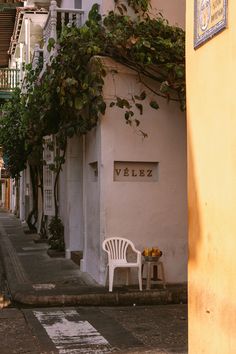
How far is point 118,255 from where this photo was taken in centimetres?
1019

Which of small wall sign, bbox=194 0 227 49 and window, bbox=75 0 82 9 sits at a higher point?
window, bbox=75 0 82 9

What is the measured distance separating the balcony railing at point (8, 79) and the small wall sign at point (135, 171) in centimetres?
1439

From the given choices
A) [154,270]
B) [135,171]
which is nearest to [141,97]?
[135,171]

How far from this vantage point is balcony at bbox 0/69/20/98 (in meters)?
23.9

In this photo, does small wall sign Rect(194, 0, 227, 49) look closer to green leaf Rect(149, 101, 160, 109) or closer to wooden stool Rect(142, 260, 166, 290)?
green leaf Rect(149, 101, 160, 109)

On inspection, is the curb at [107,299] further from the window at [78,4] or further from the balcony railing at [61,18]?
the window at [78,4]

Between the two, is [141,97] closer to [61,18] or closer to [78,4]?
[61,18]

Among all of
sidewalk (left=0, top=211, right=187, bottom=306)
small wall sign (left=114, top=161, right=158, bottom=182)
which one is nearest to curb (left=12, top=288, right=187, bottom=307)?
sidewalk (left=0, top=211, right=187, bottom=306)

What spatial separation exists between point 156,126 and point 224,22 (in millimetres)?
6156

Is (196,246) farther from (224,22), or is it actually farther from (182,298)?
Result: (182,298)

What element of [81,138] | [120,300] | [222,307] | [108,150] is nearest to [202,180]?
[222,307]

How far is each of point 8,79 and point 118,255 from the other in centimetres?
1608

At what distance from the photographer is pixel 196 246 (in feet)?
16.8

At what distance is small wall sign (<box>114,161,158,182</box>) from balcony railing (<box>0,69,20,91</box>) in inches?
567
